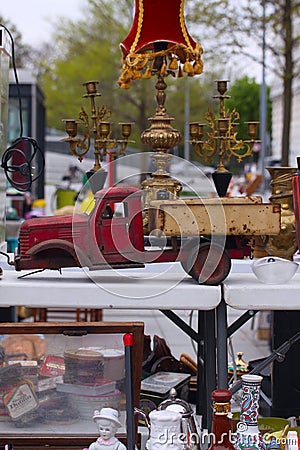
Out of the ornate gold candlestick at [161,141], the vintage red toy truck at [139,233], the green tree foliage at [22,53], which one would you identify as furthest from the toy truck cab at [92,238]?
the green tree foliage at [22,53]

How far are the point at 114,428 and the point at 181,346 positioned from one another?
160 inches

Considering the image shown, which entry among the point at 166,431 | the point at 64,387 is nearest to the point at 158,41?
the point at 64,387

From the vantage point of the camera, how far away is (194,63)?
4578 mm

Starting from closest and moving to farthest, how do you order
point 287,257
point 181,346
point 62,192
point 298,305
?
point 298,305 < point 287,257 < point 181,346 < point 62,192

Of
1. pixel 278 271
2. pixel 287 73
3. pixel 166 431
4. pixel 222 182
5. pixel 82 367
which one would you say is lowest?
pixel 166 431

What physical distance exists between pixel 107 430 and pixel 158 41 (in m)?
2.36

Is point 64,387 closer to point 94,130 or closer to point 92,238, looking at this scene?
point 92,238

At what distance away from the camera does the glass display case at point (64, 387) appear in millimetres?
2900

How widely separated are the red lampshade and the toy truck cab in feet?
4.80

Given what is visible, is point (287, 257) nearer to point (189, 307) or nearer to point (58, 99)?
point (189, 307)

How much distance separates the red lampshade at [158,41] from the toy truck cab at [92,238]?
57.6 inches

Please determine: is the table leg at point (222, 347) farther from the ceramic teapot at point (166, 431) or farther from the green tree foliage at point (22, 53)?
the green tree foliage at point (22, 53)

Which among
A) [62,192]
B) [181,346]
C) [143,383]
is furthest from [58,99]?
[143,383]

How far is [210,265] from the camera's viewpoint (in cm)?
298
